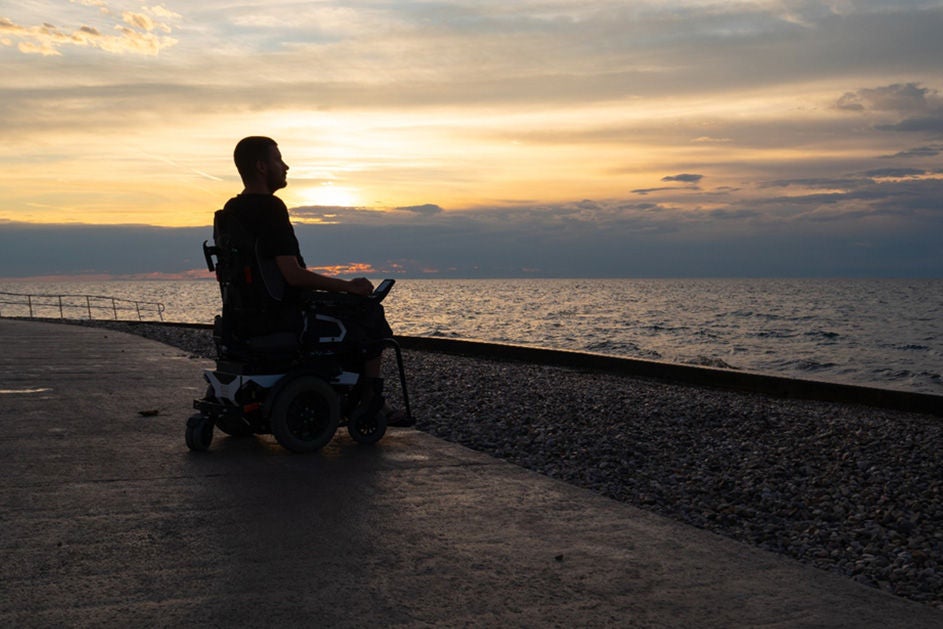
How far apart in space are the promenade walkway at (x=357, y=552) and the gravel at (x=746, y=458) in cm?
47

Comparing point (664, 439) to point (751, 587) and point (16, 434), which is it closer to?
point (751, 587)

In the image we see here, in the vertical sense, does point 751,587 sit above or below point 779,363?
above

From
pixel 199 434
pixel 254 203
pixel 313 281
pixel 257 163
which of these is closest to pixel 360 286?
pixel 313 281

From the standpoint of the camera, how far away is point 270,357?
619 centimetres

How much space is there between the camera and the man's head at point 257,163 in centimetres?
618

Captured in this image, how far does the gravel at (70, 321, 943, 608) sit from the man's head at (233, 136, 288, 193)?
2.46 m

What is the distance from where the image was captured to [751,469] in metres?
6.45

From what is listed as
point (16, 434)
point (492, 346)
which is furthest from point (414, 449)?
point (492, 346)

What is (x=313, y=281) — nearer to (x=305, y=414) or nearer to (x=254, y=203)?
(x=254, y=203)

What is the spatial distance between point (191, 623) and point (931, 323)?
64.8 meters

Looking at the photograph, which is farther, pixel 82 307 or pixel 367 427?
pixel 82 307

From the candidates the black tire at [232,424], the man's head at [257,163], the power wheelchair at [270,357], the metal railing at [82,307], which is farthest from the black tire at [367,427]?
the metal railing at [82,307]

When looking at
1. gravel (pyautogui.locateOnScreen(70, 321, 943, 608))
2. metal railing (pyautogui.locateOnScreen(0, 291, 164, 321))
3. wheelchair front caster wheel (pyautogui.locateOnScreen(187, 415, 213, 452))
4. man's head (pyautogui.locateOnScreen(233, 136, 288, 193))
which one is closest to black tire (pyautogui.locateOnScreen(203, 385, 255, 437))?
wheelchair front caster wheel (pyautogui.locateOnScreen(187, 415, 213, 452))

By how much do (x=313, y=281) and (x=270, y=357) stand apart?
1.97 ft
